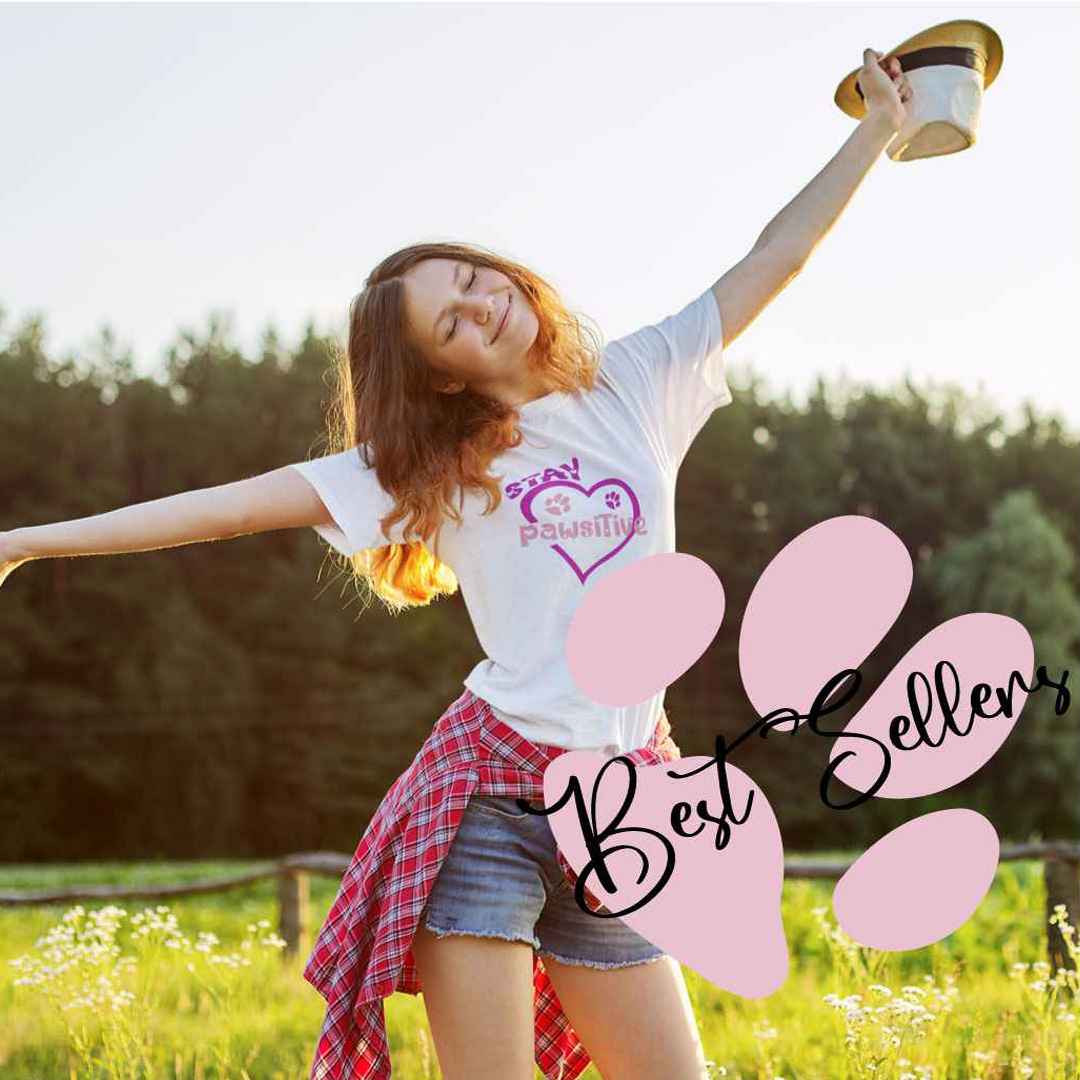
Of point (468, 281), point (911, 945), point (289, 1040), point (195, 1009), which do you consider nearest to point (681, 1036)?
point (911, 945)

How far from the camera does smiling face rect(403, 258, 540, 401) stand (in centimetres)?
226

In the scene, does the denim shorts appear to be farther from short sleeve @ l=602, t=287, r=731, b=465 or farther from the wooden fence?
the wooden fence

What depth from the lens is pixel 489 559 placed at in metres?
2.16

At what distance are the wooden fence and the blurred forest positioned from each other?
15488mm

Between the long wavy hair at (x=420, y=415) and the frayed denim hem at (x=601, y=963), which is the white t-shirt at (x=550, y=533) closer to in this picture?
the long wavy hair at (x=420, y=415)

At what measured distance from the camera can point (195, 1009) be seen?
480cm

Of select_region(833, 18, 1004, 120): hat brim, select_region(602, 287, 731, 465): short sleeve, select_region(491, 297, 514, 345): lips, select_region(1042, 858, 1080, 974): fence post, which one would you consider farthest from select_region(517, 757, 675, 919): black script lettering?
select_region(1042, 858, 1080, 974): fence post

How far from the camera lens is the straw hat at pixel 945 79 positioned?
2.41 m

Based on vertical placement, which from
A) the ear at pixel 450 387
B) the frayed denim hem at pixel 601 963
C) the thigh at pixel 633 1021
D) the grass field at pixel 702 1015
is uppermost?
the ear at pixel 450 387

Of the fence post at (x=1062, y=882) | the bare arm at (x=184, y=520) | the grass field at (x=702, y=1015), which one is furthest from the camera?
the fence post at (x=1062, y=882)

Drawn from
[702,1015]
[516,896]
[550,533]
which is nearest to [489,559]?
[550,533]

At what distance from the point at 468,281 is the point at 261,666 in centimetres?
2191

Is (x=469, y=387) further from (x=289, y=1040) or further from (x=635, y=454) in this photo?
(x=289, y=1040)

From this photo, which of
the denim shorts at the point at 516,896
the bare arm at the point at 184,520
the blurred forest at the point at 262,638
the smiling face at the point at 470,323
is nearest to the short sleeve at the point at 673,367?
the smiling face at the point at 470,323
